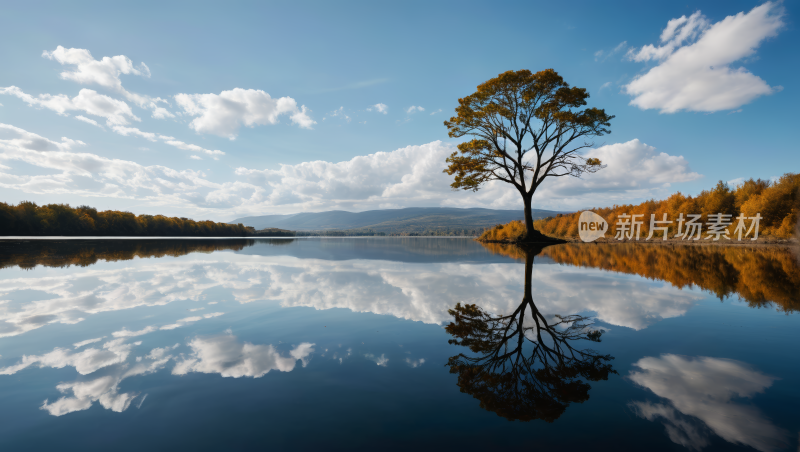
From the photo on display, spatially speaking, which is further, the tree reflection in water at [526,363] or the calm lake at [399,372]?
the tree reflection in water at [526,363]

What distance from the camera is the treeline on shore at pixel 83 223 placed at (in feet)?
187

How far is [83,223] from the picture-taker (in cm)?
6531

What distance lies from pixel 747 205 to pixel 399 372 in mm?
43736

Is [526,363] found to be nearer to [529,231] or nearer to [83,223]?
[529,231]

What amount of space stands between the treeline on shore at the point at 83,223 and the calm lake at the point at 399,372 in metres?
78.0

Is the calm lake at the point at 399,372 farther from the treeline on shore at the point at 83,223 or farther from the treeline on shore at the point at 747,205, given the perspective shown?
the treeline on shore at the point at 83,223

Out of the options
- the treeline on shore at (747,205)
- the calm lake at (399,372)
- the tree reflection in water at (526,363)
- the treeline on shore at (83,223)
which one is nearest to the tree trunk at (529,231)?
the treeline on shore at (747,205)

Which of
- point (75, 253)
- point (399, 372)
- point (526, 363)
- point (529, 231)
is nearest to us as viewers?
point (399, 372)

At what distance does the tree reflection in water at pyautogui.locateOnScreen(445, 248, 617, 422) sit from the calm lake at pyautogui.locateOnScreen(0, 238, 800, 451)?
21 millimetres

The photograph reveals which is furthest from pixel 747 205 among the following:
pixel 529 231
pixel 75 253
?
pixel 75 253

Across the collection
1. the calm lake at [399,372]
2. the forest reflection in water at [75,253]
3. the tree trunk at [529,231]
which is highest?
the tree trunk at [529,231]

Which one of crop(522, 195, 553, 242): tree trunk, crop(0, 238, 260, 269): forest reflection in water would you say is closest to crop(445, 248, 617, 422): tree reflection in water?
crop(0, 238, 260, 269): forest reflection in water

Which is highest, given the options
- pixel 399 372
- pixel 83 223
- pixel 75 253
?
pixel 83 223

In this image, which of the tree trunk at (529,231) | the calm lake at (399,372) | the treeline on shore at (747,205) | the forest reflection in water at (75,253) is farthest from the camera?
the treeline on shore at (747,205)
